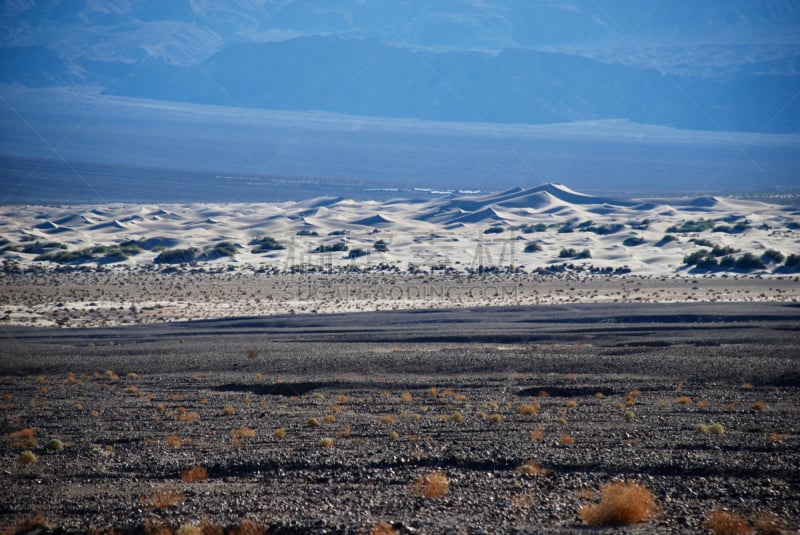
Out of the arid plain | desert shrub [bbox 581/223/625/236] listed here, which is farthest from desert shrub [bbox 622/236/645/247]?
the arid plain

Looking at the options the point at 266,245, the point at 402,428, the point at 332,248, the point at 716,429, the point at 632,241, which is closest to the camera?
the point at 716,429

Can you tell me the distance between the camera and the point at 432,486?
31.1 feet

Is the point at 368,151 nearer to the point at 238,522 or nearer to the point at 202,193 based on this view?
the point at 202,193

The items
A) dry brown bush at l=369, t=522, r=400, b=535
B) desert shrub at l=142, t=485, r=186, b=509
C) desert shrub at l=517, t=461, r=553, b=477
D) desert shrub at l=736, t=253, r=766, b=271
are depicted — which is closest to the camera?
dry brown bush at l=369, t=522, r=400, b=535

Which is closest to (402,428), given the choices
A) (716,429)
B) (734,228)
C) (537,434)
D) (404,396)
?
(537,434)

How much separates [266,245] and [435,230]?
1455cm

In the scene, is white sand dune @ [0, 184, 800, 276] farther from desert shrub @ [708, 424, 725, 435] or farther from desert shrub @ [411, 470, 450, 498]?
desert shrub @ [411, 470, 450, 498]

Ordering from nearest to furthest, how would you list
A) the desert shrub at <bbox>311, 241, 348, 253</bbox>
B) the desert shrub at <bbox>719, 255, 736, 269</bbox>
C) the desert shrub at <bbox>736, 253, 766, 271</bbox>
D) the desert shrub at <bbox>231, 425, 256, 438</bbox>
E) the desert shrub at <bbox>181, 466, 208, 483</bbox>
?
the desert shrub at <bbox>181, 466, 208, 483</bbox> < the desert shrub at <bbox>231, 425, 256, 438</bbox> < the desert shrub at <bbox>736, 253, 766, 271</bbox> < the desert shrub at <bbox>719, 255, 736, 269</bbox> < the desert shrub at <bbox>311, 241, 348, 253</bbox>

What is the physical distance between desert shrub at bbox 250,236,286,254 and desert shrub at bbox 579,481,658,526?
44.6 meters

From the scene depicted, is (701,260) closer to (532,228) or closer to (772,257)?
(772,257)

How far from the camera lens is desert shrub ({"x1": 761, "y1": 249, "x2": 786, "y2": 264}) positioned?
140ft

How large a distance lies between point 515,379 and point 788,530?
30.7 ft

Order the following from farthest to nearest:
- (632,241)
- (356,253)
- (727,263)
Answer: (632,241)
(356,253)
(727,263)

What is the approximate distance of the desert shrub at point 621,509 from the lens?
324 inches
